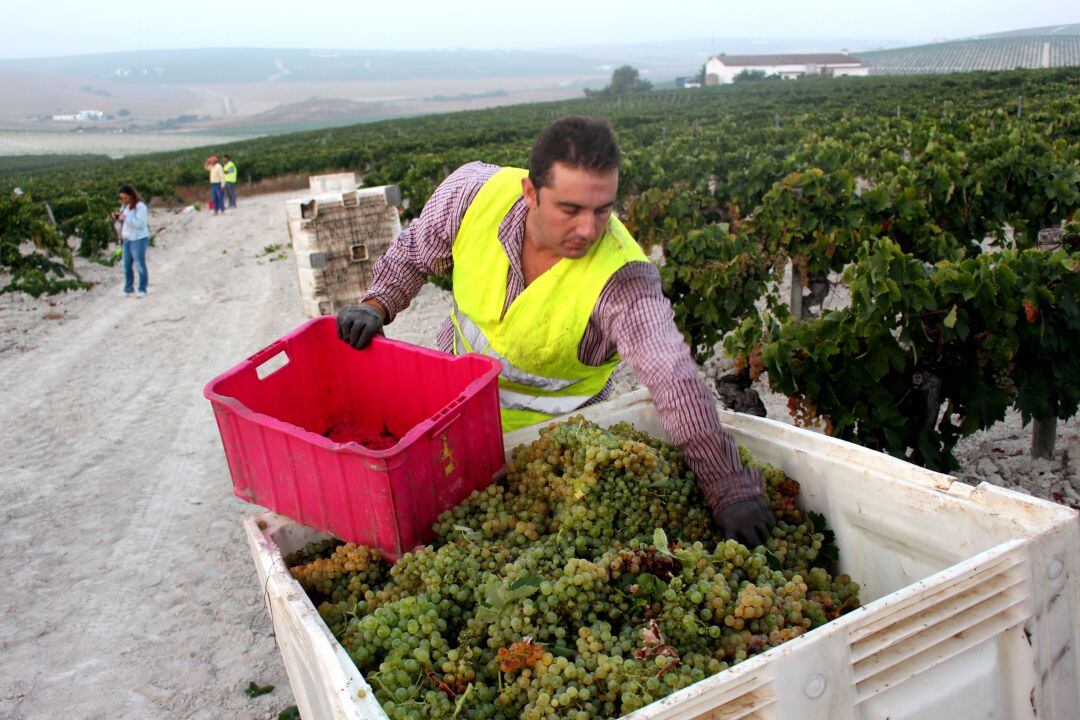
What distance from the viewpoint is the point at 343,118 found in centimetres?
12281

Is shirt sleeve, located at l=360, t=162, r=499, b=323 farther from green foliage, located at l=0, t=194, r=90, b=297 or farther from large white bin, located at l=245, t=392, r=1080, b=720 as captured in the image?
green foliage, located at l=0, t=194, r=90, b=297

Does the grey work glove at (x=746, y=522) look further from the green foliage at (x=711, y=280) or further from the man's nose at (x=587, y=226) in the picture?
the green foliage at (x=711, y=280)

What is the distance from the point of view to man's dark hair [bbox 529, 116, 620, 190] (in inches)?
85.0

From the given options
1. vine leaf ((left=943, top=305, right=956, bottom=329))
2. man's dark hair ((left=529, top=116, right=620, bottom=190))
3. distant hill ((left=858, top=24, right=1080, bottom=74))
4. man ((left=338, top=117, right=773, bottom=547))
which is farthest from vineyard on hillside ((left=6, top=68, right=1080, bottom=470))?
distant hill ((left=858, top=24, right=1080, bottom=74))

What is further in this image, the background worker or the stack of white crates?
the background worker

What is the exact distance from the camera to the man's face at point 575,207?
2.19 metres

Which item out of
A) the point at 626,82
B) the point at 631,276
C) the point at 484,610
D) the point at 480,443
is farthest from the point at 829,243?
the point at 626,82

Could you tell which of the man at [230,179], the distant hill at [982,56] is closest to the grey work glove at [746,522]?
the man at [230,179]

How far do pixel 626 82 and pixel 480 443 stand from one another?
8948cm

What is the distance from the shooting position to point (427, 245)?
9.27 ft

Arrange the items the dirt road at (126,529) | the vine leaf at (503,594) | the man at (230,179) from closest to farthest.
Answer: the vine leaf at (503,594)
the dirt road at (126,529)
the man at (230,179)

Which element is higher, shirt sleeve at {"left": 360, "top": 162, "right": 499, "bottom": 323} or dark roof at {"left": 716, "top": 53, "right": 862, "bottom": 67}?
dark roof at {"left": 716, "top": 53, "right": 862, "bottom": 67}

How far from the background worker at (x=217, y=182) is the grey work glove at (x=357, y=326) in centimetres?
1904

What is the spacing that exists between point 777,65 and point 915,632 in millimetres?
103348
